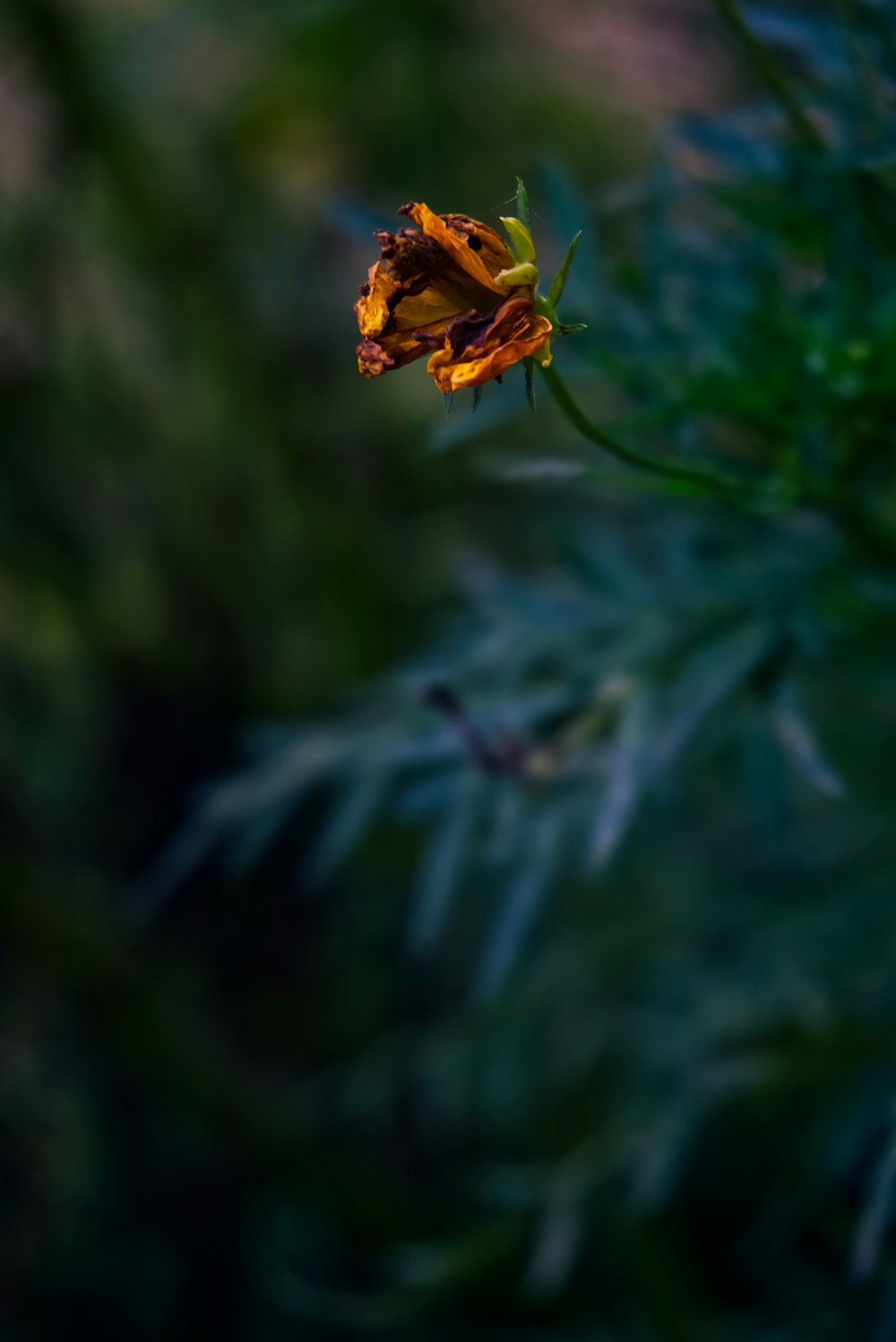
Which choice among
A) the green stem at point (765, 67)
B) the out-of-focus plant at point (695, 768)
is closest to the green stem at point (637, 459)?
the out-of-focus plant at point (695, 768)

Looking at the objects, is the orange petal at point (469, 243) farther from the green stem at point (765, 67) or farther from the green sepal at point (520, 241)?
the green stem at point (765, 67)

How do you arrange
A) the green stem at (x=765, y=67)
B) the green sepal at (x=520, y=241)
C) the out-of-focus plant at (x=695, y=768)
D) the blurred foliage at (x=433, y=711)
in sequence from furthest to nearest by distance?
the blurred foliage at (x=433, y=711)
the out-of-focus plant at (x=695, y=768)
the green stem at (x=765, y=67)
the green sepal at (x=520, y=241)

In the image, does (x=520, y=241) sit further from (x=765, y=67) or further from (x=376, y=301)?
(x=765, y=67)

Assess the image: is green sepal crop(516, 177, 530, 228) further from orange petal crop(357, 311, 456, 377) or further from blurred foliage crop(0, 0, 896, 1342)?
blurred foliage crop(0, 0, 896, 1342)

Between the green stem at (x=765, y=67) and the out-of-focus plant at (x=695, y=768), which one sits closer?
the green stem at (x=765, y=67)

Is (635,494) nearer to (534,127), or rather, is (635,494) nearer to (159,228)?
(159,228)
